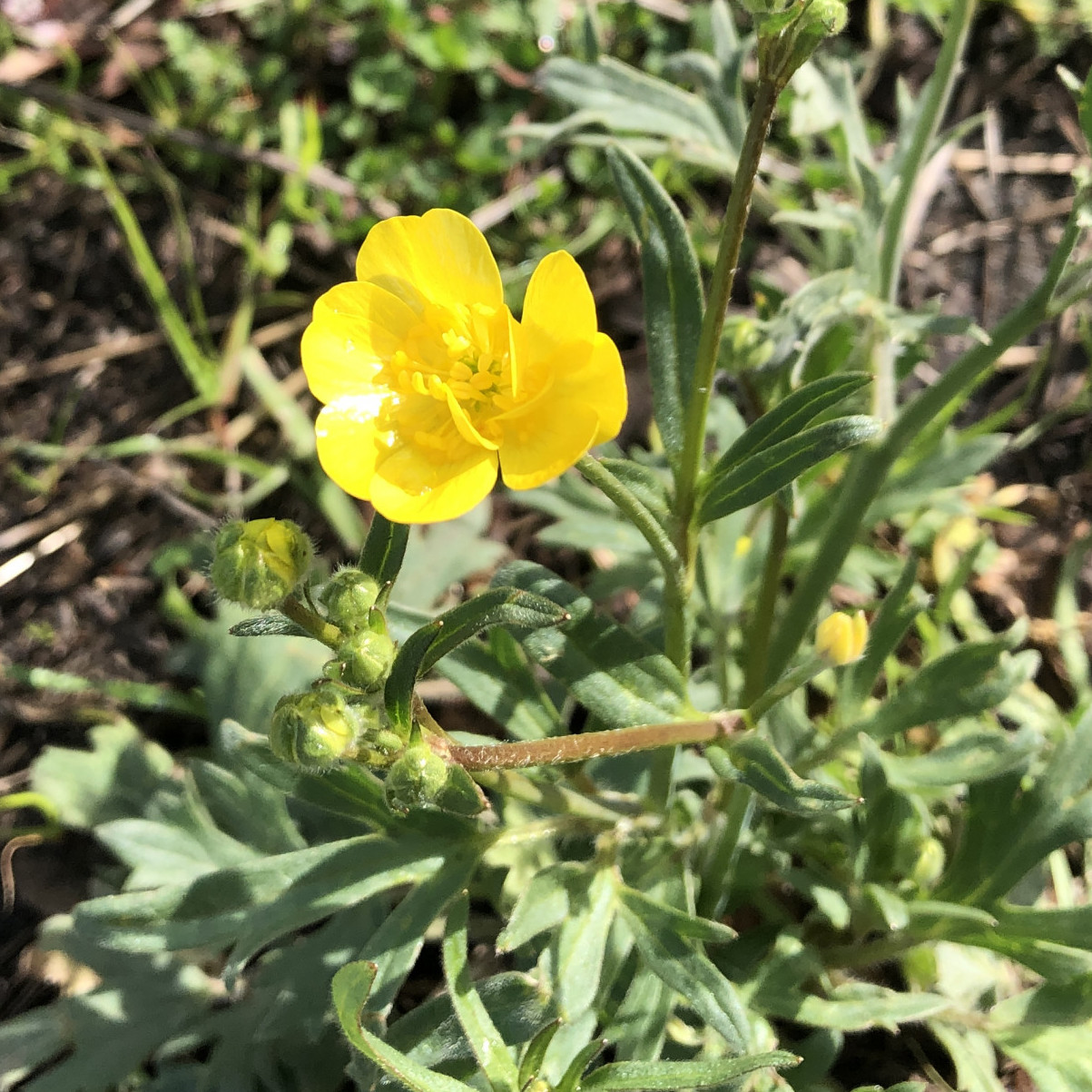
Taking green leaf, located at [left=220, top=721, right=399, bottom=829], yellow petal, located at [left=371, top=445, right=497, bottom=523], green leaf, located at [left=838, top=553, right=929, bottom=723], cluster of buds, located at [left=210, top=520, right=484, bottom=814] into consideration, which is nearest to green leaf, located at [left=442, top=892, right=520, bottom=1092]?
green leaf, located at [left=220, top=721, right=399, bottom=829]

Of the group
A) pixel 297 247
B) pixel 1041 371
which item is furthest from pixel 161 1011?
pixel 1041 371

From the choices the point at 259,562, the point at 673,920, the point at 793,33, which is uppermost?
the point at 793,33

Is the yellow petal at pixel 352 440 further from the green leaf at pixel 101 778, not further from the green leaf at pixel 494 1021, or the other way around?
the green leaf at pixel 101 778

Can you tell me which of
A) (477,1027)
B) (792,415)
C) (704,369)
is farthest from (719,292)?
(477,1027)

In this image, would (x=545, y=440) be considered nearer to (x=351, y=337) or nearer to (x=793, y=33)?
(x=351, y=337)

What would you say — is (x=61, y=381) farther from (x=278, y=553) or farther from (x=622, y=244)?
(x=278, y=553)

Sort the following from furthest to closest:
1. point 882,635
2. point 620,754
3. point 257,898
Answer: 1. point 882,635
2. point 620,754
3. point 257,898
